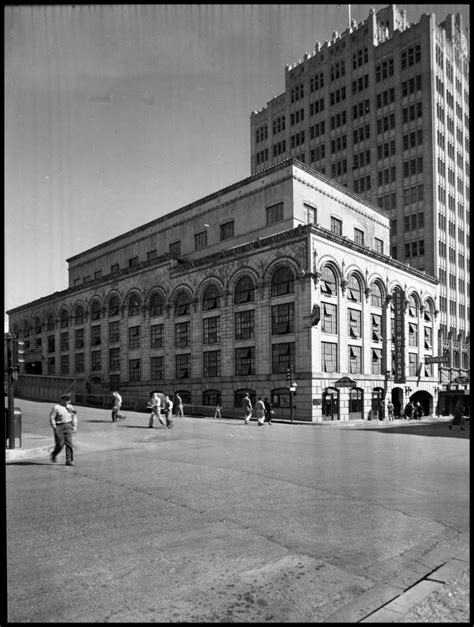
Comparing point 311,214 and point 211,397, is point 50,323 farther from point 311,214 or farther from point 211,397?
point 311,214

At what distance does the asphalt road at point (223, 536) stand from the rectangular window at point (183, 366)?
102 ft

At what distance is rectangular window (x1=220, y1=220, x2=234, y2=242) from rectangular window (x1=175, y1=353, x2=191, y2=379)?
1111 cm

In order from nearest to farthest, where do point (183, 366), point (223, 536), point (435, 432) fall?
point (223, 536) → point (435, 432) → point (183, 366)

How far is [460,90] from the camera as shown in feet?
205

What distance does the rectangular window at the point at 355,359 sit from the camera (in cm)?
4003

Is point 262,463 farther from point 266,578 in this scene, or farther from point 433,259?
point 433,259

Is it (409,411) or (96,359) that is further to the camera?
(96,359)

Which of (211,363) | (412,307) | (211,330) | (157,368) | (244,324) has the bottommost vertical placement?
(157,368)

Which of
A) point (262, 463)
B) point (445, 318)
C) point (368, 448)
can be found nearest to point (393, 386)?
point (445, 318)

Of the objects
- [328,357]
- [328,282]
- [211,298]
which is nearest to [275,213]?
[328,282]

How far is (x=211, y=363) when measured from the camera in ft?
142

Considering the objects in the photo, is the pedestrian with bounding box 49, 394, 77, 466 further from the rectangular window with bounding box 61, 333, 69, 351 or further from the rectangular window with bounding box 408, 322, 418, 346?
the rectangular window with bounding box 408, 322, 418, 346

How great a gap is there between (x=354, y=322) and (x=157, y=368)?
60.8 feet

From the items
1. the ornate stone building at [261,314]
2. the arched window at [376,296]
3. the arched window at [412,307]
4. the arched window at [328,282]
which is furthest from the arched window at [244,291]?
the arched window at [412,307]
